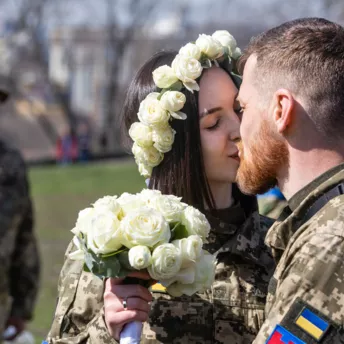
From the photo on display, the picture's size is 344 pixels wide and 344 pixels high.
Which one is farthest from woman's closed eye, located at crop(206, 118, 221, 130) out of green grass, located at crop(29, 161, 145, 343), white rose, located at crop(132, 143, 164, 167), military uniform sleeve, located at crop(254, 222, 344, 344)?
green grass, located at crop(29, 161, 145, 343)

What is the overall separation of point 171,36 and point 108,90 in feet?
18.0

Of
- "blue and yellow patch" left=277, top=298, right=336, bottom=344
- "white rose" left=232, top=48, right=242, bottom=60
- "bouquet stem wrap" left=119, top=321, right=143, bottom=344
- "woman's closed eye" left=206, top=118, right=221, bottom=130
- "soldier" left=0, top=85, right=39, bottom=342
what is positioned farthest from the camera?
"soldier" left=0, top=85, right=39, bottom=342

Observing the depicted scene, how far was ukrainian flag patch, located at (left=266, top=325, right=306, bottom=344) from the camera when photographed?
266 cm

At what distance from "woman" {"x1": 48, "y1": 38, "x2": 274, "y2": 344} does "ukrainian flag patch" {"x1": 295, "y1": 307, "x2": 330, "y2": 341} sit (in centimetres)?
101

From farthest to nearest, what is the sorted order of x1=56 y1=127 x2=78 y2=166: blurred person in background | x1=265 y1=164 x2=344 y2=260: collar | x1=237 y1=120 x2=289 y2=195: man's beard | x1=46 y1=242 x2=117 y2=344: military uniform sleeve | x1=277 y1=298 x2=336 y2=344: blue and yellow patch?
x1=56 y1=127 x2=78 y2=166: blurred person in background < x1=46 y1=242 x2=117 y2=344: military uniform sleeve < x1=237 y1=120 x2=289 y2=195: man's beard < x1=265 y1=164 x2=344 y2=260: collar < x1=277 y1=298 x2=336 y2=344: blue and yellow patch

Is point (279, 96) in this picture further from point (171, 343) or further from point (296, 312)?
point (171, 343)

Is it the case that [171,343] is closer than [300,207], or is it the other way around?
[300,207]

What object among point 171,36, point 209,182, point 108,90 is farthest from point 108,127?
point 209,182

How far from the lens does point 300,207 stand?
2902mm

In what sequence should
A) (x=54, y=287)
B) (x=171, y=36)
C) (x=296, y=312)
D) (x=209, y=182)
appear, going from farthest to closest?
(x=171, y=36) → (x=54, y=287) → (x=209, y=182) → (x=296, y=312)

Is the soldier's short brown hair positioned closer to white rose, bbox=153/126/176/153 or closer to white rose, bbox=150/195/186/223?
white rose, bbox=150/195/186/223

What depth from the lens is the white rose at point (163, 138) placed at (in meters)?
3.87

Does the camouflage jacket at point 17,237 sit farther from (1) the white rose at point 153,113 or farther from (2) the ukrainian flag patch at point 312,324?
(2) the ukrainian flag patch at point 312,324

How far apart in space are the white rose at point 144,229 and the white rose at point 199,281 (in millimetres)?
179
